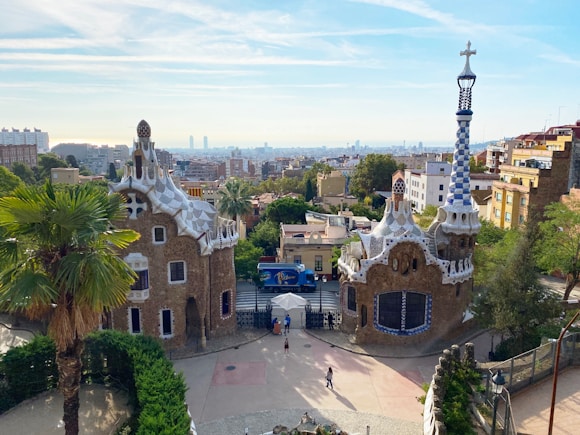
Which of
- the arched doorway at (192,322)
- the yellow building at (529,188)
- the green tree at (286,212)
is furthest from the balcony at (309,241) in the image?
the yellow building at (529,188)

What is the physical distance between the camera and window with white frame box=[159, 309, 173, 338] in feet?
91.6

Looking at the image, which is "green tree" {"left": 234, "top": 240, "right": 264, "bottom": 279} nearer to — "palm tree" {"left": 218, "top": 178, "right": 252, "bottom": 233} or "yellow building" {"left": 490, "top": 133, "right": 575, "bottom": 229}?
"palm tree" {"left": 218, "top": 178, "right": 252, "bottom": 233}

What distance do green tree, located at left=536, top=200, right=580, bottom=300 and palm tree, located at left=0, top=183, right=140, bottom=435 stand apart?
2883cm

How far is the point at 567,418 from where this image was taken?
1552 centimetres

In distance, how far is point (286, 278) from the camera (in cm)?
4153

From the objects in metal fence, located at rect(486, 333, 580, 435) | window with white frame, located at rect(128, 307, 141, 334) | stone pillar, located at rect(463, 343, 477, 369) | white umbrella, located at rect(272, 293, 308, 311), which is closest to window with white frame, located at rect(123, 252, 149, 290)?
window with white frame, located at rect(128, 307, 141, 334)

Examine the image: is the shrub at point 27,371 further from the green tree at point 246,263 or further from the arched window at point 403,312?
the green tree at point 246,263

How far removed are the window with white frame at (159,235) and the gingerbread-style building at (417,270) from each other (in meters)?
11.5

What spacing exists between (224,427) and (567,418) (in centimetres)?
1321

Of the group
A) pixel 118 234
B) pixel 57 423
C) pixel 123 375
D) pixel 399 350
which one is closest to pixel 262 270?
pixel 399 350

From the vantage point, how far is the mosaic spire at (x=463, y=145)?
2766 cm

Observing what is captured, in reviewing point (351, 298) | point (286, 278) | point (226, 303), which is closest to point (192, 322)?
point (226, 303)

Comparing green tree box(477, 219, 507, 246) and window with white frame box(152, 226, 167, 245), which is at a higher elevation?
window with white frame box(152, 226, 167, 245)

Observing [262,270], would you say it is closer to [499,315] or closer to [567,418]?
[499,315]
